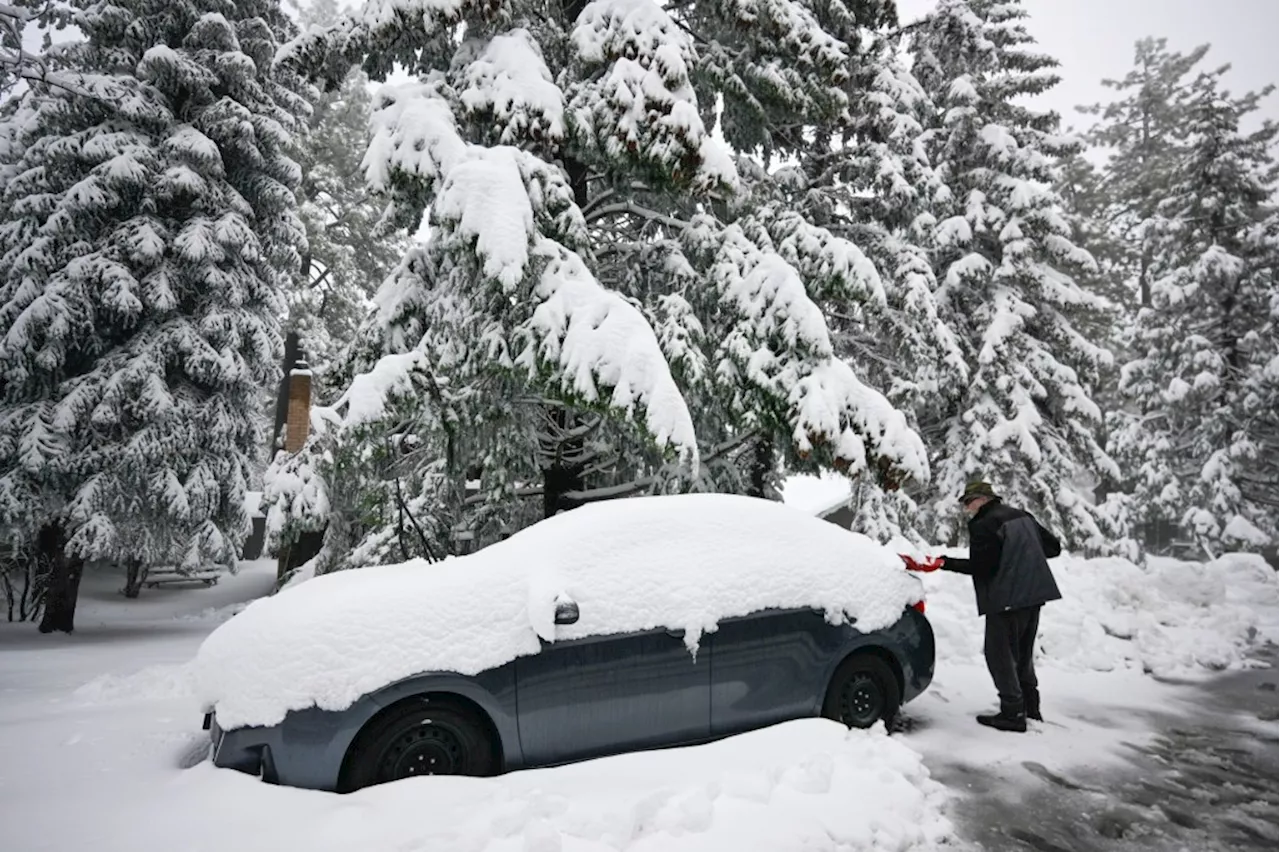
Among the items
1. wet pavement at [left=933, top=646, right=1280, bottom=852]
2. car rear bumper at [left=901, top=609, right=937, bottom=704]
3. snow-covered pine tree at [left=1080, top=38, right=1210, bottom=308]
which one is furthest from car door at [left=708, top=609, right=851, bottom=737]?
snow-covered pine tree at [left=1080, top=38, right=1210, bottom=308]

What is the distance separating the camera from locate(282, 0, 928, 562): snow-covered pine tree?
5859 mm

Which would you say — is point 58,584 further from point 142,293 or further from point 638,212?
point 638,212

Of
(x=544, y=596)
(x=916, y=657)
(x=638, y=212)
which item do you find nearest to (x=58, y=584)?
(x=638, y=212)

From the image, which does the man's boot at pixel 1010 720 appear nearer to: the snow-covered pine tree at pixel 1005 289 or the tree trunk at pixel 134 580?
the snow-covered pine tree at pixel 1005 289

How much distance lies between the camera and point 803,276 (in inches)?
296

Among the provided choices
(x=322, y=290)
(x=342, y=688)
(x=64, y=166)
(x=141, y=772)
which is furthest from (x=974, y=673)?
(x=322, y=290)

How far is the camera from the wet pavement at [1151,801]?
352 centimetres

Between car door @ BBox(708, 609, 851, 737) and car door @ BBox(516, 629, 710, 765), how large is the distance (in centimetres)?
14

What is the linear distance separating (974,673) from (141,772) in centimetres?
654

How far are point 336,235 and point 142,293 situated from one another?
36.9 ft

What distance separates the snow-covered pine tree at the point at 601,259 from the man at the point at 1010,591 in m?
1.33

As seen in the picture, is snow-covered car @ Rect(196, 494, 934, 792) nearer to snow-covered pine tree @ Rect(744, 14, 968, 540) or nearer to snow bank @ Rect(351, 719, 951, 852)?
snow bank @ Rect(351, 719, 951, 852)

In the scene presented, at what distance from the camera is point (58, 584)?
10828mm

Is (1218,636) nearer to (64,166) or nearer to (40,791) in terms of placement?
(40,791)
